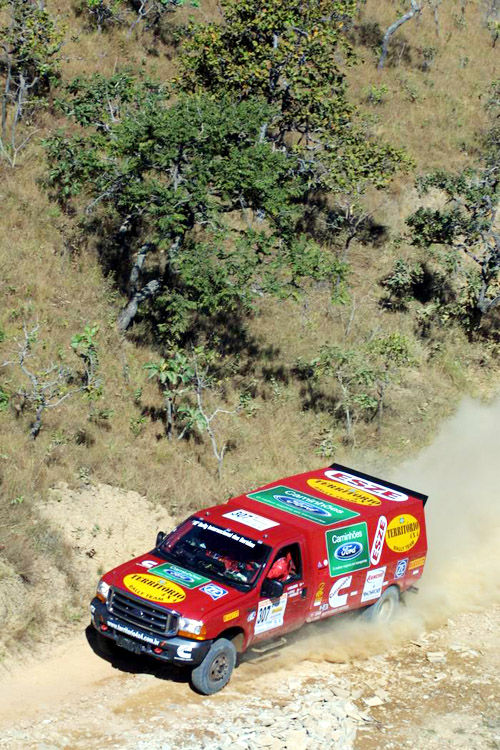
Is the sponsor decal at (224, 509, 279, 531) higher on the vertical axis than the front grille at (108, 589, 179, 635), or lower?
higher

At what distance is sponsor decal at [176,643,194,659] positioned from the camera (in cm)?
1006

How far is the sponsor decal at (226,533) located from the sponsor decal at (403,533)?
249cm

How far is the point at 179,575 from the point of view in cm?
1090

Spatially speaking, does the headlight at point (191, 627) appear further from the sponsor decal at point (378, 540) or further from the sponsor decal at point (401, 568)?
the sponsor decal at point (401, 568)

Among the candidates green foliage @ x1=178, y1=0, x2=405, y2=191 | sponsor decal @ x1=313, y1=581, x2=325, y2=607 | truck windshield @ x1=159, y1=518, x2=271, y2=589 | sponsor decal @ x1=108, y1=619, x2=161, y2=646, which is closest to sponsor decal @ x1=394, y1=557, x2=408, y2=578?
sponsor decal @ x1=313, y1=581, x2=325, y2=607

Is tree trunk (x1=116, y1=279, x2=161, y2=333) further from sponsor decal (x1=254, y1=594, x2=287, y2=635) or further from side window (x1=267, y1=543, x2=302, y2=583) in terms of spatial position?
sponsor decal (x1=254, y1=594, x2=287, y2=635)

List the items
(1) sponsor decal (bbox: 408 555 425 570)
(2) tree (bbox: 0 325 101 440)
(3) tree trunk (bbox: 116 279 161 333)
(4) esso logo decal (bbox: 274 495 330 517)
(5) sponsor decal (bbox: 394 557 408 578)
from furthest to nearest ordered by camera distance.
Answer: (3) tree trunk (bbox: 116 279 161 333), (2) tree (bbox: 0 325 101 440), (1) sponsor decal (bbox: 408 555 425 570), (5) sponsor decal (bbox: 394 557 408 578), (4) esso logo decal (bbox: 274 495 330 517)

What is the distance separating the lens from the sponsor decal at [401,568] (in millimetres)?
13094

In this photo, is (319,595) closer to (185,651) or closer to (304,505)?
(304,505)

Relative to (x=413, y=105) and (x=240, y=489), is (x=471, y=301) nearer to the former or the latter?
(x=413, y=105)

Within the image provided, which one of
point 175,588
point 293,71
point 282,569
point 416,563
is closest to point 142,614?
point 175,588

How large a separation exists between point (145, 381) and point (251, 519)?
22.4 feet

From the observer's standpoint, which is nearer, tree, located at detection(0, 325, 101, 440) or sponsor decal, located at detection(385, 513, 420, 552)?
sponsor decal, located at detection(385, 513, 420, 552)

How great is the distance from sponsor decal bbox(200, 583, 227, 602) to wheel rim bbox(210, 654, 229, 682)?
69 cm
